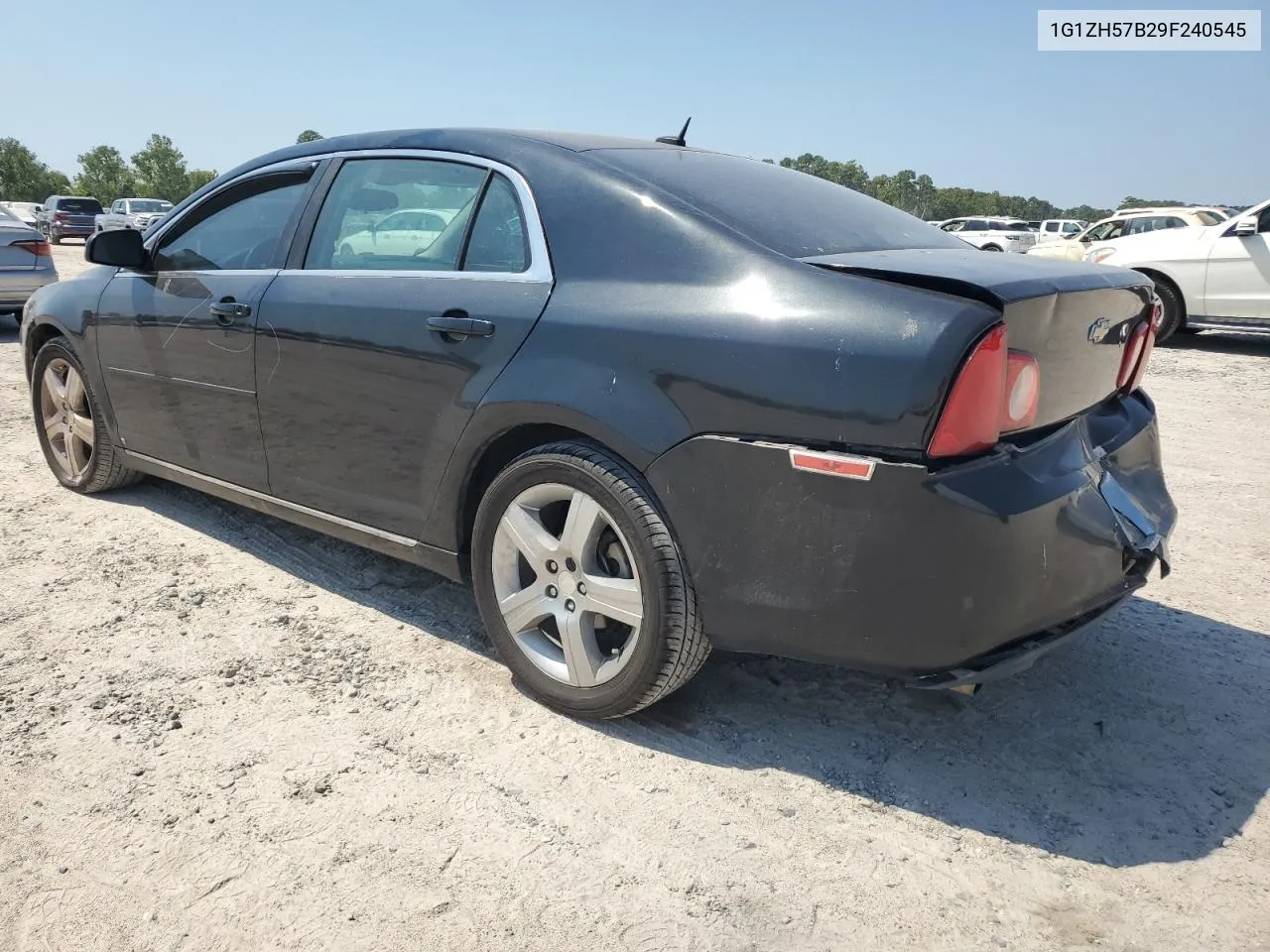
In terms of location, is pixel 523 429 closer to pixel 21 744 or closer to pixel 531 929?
pixel 531 929

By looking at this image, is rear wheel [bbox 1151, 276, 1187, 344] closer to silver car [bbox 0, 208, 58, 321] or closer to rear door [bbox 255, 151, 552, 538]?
rear door [bbox 255, 151, 552, 538]

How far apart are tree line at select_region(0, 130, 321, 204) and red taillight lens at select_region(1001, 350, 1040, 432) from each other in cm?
8539

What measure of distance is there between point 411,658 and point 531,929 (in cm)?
129

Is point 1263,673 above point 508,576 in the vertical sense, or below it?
below

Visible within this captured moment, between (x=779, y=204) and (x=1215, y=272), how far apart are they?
Result: 9.37 metres

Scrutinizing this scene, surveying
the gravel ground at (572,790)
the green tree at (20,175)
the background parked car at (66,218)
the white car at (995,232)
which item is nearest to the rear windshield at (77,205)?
the background parked car at (66,218)

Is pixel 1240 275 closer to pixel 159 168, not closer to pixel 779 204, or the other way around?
pixel 779 204

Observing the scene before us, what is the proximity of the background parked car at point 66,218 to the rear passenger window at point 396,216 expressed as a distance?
1438 inches

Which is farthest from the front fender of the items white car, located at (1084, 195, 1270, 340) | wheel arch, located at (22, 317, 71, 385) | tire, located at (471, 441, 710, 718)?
white car, located at (1084, 195, 1270, 340)

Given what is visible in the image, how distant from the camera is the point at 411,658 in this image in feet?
10.2

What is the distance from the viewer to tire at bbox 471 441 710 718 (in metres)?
2.45

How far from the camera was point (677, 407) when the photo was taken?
7.74 feet

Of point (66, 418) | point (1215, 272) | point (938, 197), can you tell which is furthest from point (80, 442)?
point (938, 197)

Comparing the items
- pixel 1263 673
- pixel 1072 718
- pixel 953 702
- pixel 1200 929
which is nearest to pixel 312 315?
pixel 953 702
